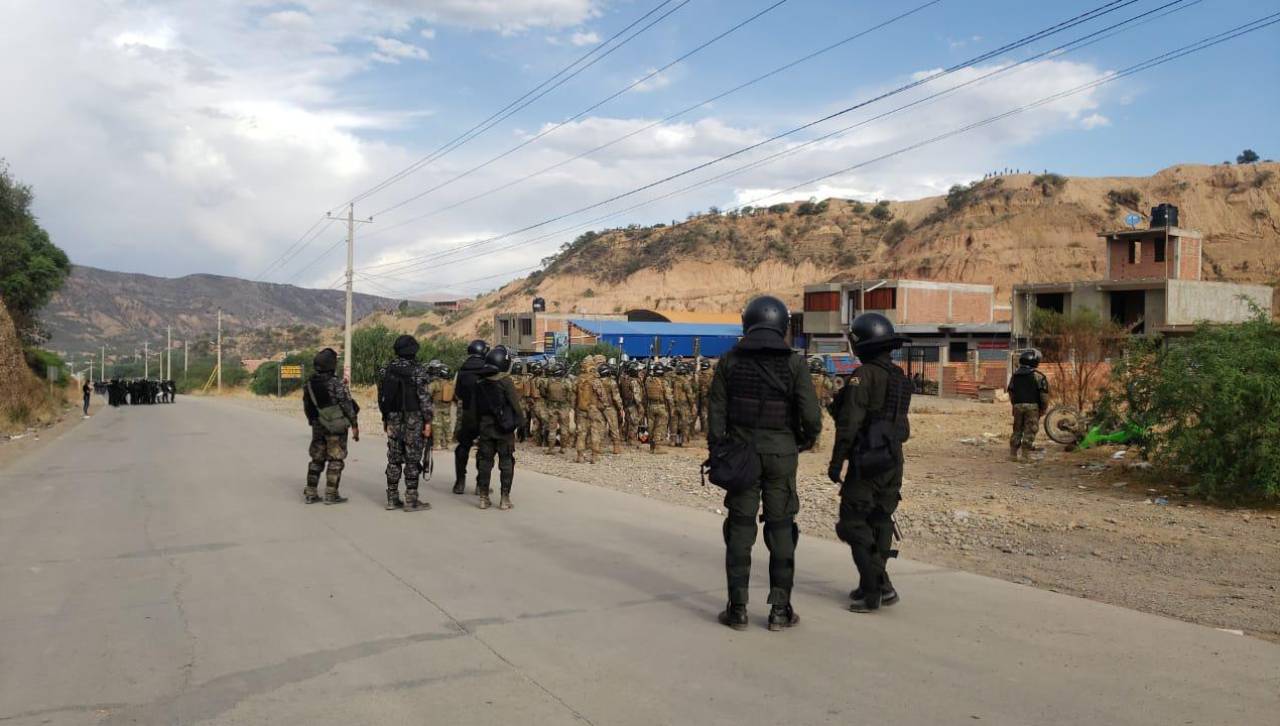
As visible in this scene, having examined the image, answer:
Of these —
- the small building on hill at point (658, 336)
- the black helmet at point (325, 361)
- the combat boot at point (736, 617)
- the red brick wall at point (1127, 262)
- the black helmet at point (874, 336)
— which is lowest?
the combat boot at point (736, 617)

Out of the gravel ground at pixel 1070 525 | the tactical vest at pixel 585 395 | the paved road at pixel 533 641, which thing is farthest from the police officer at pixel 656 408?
the paved road at pixel 533 641

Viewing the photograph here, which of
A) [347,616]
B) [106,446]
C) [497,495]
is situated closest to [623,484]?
[497,495]

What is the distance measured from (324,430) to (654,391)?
8285 millimetres

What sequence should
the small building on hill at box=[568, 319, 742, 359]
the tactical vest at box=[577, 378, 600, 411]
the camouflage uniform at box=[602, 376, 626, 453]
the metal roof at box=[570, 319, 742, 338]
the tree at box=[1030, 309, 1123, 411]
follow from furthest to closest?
1. the metal roof at box=[570, 319, 742, 338]
2. the small building on hill at box=[568, 319, 742, 359]
3. the tree at box=[1030, 309, 1123, 411]
4. the camouflage uniform at box=[602, 376, 626, 453]
5. the tactical vest at box=[577, 378, 600, 411]

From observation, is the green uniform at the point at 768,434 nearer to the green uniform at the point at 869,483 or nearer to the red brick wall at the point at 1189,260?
the green uniform at the point at 869,483

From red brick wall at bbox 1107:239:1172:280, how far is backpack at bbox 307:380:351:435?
150 feet

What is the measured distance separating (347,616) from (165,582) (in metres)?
2.02

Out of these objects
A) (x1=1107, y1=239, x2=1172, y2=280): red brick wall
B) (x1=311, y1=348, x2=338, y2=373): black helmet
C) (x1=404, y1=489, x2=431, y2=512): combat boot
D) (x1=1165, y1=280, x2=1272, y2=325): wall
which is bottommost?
(x1=404, y1=489, x2=431, y2=512): combat boot

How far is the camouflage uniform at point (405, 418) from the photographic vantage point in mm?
10562

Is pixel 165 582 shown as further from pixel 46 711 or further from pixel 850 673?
pixel 850 673

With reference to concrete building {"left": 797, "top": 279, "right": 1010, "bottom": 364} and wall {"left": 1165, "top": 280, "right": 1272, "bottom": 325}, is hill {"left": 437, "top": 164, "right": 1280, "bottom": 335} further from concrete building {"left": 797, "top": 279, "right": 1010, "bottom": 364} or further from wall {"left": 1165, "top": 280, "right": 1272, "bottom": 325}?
wall {"left": 1165, "top": 280, "right": 1272, "bottom": 325}

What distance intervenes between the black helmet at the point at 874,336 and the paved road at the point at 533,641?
5.70ft

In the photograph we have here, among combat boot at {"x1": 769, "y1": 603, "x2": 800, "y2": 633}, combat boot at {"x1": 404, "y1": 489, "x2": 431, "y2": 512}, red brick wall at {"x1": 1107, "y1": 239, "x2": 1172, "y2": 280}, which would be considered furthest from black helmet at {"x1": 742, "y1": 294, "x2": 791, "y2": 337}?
red brick wall at {"x1": 1107, "y1": 239, "x2": 1172, "y2": 280}

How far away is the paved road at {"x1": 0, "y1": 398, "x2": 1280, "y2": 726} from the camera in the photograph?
174 inches
